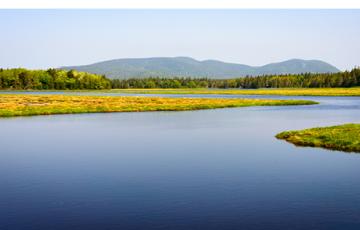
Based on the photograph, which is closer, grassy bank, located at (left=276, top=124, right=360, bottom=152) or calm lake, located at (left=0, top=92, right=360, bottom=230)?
calm lake, located at (left=0, top=92, right=360, bottom=230)

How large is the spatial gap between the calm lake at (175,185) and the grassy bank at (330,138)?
1.70 meters

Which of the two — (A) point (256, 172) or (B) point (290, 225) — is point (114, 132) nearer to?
(A) point (256, 172)

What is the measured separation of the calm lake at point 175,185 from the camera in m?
16.4

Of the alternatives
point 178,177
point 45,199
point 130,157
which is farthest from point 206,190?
point 130,157

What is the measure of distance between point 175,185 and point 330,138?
61.4 feet

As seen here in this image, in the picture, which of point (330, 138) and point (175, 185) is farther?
point (330, 138)

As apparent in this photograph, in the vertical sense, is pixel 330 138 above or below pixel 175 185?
above

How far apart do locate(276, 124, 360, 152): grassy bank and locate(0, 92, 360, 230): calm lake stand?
170 centimetres

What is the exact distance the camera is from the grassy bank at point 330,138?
1299 inches

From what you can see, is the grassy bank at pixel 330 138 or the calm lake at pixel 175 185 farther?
the grassy bank at pixel 330 138

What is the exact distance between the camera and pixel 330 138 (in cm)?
3550

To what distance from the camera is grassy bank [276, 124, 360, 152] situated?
33.0 metres

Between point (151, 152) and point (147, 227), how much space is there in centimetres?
1630

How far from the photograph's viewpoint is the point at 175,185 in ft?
70.4
